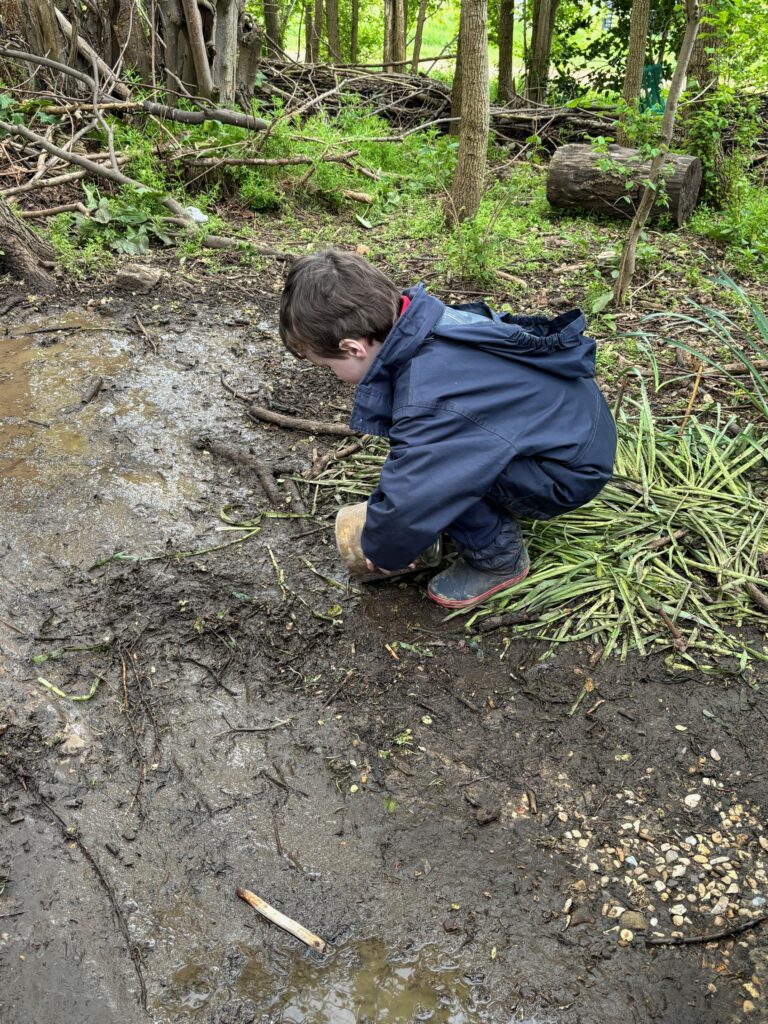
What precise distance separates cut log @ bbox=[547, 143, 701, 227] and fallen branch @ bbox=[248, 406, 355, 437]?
355 centimetres

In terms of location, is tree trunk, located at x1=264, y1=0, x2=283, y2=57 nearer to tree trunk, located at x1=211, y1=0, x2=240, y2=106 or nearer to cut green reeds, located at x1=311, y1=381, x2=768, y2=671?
tree trunk, located at x1=211, y1=0, x2=240, y2=106

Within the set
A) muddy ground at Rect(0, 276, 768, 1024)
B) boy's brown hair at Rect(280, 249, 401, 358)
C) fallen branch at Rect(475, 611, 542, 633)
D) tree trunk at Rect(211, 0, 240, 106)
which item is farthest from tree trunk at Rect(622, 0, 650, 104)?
muddy ground at Rect(0, 276, 768, 1024)

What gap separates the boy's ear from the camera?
→ 2381 mm

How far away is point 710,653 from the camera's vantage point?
96.7 inches

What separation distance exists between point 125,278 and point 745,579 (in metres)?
3.76

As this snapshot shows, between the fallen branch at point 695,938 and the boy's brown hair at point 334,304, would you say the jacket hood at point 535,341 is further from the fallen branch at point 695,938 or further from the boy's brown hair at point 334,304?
the fallen branch at point 695,938

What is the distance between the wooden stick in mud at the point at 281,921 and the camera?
180cm

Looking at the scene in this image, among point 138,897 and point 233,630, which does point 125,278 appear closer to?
point 233,630

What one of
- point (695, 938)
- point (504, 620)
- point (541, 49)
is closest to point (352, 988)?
point (695, 938)

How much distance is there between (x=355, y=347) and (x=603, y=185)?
14.6 ft

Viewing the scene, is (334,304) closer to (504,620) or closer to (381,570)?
(381,570)

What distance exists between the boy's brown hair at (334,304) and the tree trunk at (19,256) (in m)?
2.84

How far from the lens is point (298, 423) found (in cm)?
355

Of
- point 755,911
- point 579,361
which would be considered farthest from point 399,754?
point 579,361
